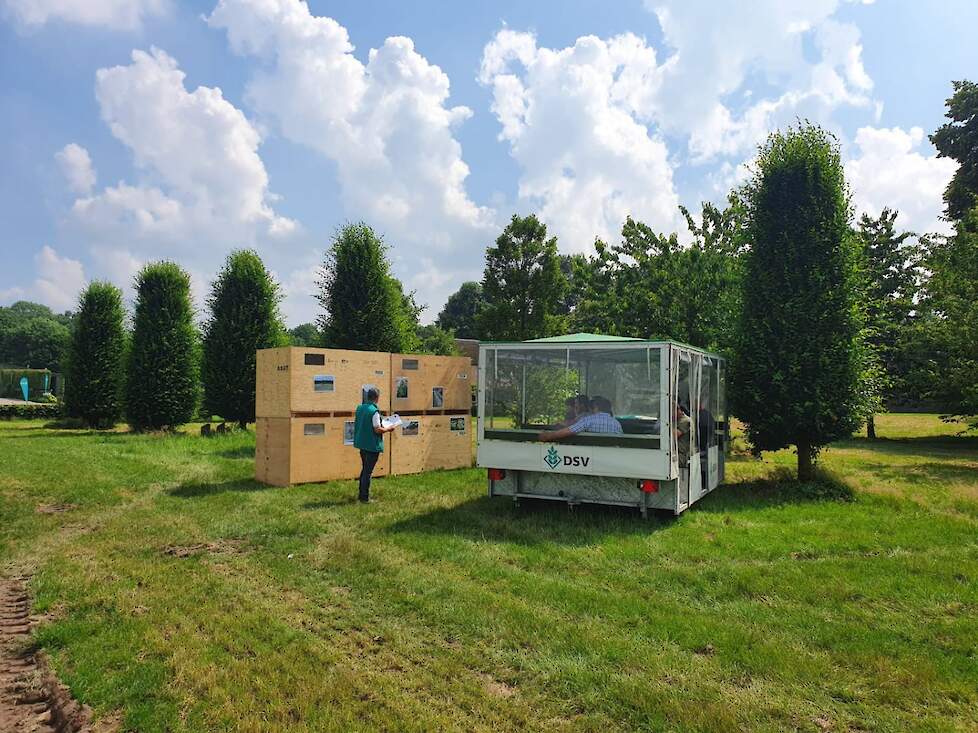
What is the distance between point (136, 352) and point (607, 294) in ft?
51.9

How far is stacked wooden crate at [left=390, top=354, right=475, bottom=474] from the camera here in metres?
12.5

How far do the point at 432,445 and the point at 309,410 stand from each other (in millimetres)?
2784

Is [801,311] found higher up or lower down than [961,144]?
lower down

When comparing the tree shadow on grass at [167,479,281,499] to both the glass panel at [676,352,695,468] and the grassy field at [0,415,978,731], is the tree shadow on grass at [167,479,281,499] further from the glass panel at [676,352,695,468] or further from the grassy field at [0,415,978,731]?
the glass panel at [676,352,695,468]

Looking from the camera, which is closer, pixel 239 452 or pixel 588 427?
pixel 588 427

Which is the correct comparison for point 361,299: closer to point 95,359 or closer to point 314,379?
point 314,379

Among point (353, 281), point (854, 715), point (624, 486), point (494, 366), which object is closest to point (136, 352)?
point (353, 281)

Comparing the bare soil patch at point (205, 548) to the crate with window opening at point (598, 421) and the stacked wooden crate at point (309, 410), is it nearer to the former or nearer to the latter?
the crate with window opening at point (598, 421)

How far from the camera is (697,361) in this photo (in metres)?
9.77

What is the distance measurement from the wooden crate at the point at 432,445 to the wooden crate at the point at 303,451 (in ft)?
2.32

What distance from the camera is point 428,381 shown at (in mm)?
13016

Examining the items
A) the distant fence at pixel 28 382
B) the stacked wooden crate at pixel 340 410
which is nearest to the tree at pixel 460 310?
the distant fence at pixel 28 382

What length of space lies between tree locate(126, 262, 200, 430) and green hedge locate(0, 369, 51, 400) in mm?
38545

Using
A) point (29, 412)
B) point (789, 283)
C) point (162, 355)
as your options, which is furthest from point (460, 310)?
point (789, 283)
